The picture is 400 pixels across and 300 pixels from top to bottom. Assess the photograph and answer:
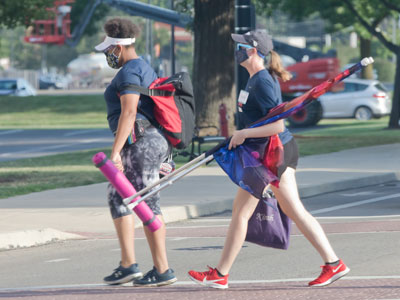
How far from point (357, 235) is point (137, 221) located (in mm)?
2722

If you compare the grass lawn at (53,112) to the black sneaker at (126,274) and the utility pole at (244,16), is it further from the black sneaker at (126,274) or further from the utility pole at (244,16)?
the black sneaker at (126,274)

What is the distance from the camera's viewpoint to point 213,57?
79.6ft

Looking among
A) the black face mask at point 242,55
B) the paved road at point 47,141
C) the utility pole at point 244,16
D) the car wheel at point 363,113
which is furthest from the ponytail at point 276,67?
the car wheel at point 363,113

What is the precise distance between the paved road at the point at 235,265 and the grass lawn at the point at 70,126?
14.2 feet

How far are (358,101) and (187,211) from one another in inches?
897

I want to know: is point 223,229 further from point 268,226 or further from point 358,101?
point 358,101

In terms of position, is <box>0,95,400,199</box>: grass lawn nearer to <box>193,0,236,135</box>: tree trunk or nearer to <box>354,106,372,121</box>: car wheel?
<box>354,106,372,121</box>: car wheel

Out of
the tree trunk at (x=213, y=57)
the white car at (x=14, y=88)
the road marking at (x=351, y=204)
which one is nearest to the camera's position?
the road marking at (x=351, y=204)

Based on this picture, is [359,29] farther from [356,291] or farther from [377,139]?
[356,291]

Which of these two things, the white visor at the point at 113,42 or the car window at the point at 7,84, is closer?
the white visor at the point at 113,42

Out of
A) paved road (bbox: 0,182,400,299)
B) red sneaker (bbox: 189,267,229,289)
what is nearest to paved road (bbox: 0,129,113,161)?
paved road (bbox: 0,182,400,299)

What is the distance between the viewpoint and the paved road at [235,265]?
6.86 m

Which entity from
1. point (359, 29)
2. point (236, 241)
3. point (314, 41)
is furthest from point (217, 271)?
point (314, 41)

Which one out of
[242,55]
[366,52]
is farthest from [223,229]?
[366,52]
